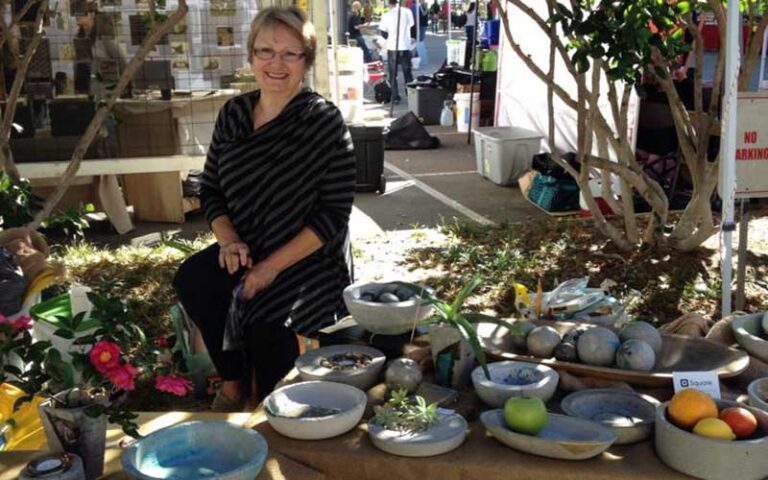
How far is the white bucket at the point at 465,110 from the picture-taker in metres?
10.2

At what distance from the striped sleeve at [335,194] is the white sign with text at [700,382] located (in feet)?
4.58

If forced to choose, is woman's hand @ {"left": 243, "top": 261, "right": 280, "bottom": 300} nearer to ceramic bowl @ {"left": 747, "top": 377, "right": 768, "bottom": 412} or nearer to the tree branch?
ceramic bowl @ {"left": 747, "top": 377, "right": 768, "bottom": 412}

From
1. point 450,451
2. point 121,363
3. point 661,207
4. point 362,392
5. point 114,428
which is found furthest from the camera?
point 661,207

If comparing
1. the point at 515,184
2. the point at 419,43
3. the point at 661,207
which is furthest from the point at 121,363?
the point at 419,43

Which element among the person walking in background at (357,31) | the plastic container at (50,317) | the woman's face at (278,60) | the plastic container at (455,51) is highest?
the person walking in background at (357,31)

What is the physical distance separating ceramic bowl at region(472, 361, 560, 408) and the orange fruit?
1.05ft

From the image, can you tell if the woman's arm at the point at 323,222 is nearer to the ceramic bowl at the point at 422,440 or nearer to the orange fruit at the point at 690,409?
the ceramic bowl at the point at 422,440

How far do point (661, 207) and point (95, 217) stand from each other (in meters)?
4.36

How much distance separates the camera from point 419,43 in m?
18.8

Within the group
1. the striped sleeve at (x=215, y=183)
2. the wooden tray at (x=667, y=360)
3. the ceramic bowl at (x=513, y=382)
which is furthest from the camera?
the striped sleeve at (x=215, y=183)

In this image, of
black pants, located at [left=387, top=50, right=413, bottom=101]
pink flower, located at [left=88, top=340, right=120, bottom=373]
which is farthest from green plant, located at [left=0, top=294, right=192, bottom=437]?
black pants, located at [left=387, top=50, right=413, bottom=101]

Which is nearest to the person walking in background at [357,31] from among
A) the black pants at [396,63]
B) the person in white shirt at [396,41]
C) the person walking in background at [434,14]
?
the person in white shirt at [396,41]

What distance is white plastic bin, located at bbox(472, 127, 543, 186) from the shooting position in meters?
7.75

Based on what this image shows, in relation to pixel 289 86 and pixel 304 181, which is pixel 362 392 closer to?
pixel 304 181
